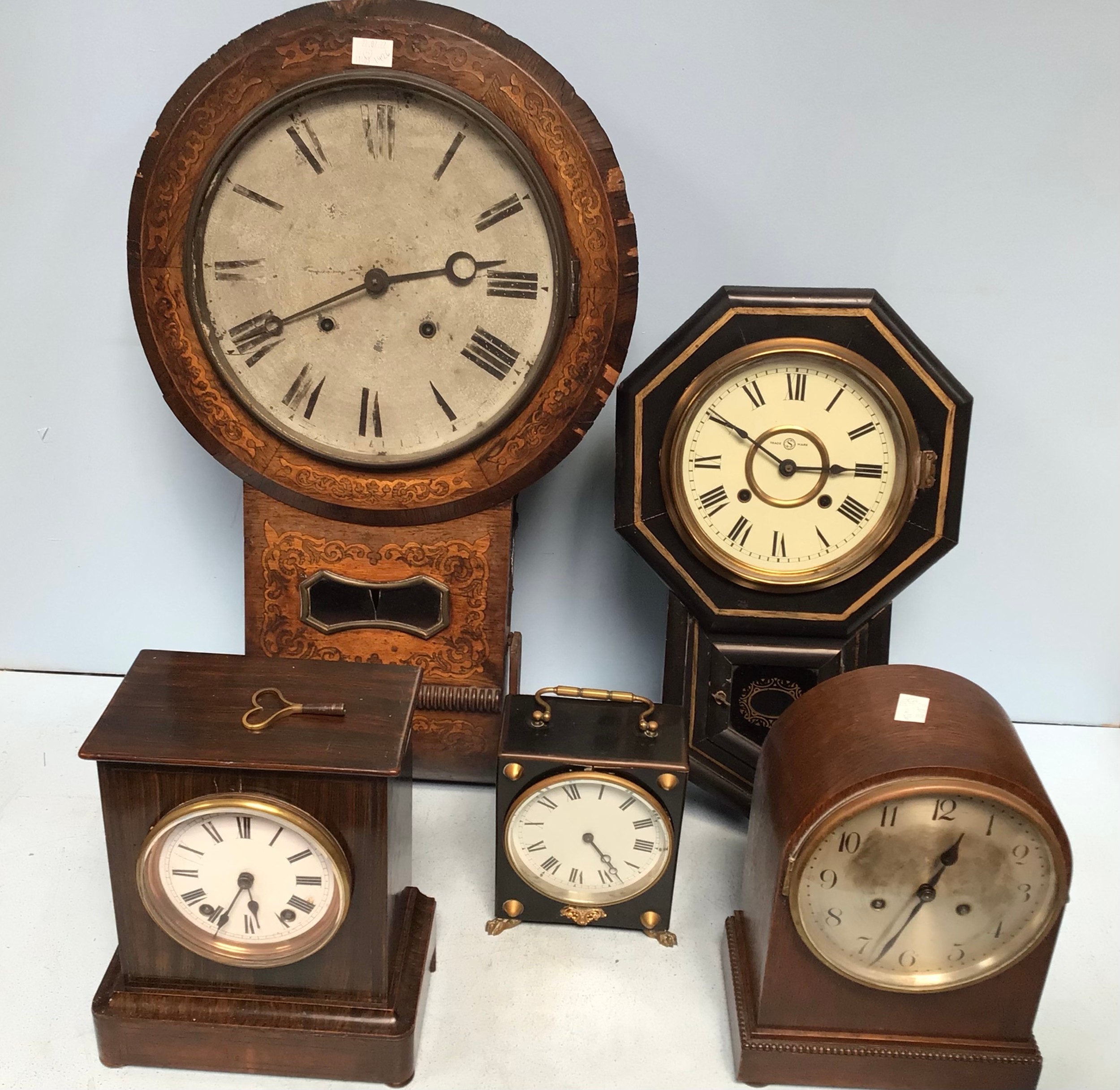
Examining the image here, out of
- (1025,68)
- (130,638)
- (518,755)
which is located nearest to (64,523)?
(130,638)

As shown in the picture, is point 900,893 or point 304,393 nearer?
point 900,893

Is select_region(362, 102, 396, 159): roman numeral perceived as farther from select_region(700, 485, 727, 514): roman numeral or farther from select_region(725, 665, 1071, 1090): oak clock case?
select_region(725, 665, 1071, 1090): oak clock case

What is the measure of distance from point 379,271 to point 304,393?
0.89 feet

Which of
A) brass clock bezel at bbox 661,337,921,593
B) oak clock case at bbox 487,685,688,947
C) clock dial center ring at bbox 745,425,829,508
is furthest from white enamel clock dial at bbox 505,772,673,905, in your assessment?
clock dial center ring at bbox 745,425,829,508

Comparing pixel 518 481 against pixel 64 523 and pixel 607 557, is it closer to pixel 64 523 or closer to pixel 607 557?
pixel 607 557

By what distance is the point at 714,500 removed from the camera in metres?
2.01

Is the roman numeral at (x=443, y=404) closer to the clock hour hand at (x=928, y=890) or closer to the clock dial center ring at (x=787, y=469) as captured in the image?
the clock dial center ring at (x=787, y=469)

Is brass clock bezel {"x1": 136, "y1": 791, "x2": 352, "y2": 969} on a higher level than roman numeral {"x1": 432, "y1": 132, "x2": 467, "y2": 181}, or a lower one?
lower

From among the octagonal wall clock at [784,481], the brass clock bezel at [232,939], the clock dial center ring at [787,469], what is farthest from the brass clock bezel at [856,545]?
Answer: the brass clock bezel at [232,939]

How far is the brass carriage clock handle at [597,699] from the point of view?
6.36 feet

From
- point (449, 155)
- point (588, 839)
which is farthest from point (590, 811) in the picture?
point (449, 155)

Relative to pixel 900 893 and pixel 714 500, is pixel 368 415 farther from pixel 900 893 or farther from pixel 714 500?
pixel 900 893

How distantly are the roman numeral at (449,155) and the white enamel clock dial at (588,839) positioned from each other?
1.05 metres

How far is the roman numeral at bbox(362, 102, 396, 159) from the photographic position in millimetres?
1855
